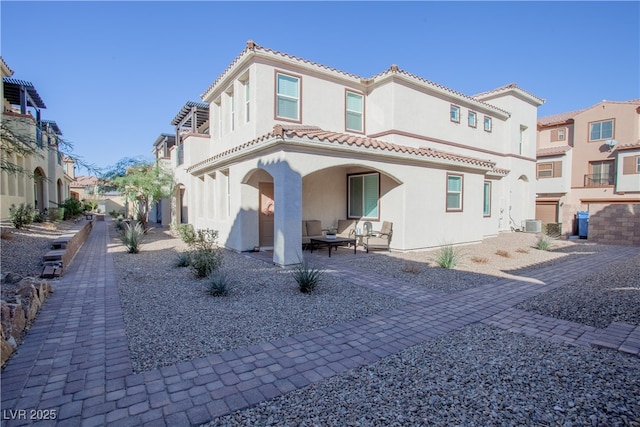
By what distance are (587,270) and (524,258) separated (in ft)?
7.36

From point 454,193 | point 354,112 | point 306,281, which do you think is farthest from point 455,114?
point 306,281

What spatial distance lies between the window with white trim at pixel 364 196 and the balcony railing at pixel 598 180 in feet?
85.6

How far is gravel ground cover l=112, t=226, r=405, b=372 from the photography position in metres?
4.55

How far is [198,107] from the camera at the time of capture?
759 inches

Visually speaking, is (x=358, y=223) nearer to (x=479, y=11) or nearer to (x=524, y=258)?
(x=524, y=258)

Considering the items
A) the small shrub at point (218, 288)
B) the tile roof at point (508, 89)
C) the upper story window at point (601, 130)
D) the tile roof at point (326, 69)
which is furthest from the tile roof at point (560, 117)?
the small shrub at point (218, 288)

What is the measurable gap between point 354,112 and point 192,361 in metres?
13.2

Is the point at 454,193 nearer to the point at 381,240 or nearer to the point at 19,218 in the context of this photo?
the point at 381,240

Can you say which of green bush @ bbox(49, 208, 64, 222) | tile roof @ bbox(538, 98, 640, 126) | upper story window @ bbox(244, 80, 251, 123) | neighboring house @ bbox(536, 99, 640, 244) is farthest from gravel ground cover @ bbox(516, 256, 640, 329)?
tile roof @ bbox(538, 98, 640, 126)

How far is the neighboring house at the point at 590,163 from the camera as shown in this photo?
1046 inches

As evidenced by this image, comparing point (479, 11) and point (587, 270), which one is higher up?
point (479, 11)

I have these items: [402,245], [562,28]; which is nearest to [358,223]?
[402,245]

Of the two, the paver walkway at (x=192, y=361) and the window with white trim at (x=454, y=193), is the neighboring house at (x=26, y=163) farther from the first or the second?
the window with white trim at (x=454, y=193)

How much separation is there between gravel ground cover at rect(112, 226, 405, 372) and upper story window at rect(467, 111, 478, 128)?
47.7ft
